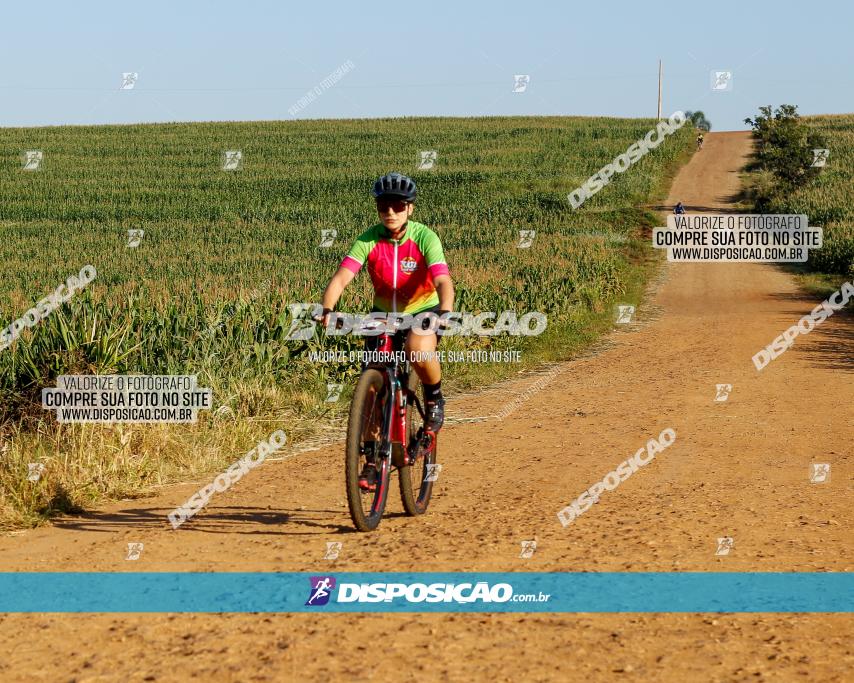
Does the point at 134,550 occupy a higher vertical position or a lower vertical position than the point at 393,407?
lower

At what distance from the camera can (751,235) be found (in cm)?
4028

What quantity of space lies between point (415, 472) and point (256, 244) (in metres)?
31.7

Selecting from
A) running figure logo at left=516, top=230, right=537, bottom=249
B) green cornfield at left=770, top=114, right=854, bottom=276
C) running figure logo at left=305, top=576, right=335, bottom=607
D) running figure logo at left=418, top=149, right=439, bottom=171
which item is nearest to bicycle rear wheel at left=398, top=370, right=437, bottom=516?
running figure logo at left=305, top=576, right=335, bottom=607

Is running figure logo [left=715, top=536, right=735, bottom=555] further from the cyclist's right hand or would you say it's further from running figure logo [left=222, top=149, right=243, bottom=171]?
running figure logo [left=222, top=149, right=243, bottom=171]

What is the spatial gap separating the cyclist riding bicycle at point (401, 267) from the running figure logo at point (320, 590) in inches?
40.8

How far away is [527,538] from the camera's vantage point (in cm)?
642

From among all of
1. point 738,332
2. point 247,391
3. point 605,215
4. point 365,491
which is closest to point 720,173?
point 605,215

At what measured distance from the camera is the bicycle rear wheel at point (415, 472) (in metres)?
6.93

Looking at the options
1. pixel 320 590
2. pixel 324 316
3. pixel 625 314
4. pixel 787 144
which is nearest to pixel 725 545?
pixel 320 590

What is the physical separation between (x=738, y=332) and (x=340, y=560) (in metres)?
14.7

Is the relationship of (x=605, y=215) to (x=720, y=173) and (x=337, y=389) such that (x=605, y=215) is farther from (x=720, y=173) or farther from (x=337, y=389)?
(x=337, y=389)

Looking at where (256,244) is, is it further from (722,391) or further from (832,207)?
(722,391)

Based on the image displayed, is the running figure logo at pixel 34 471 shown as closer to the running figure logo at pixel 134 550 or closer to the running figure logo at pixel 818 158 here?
the running figure logo at pixel 134 550

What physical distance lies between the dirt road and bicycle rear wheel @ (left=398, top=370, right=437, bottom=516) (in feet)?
0.51
